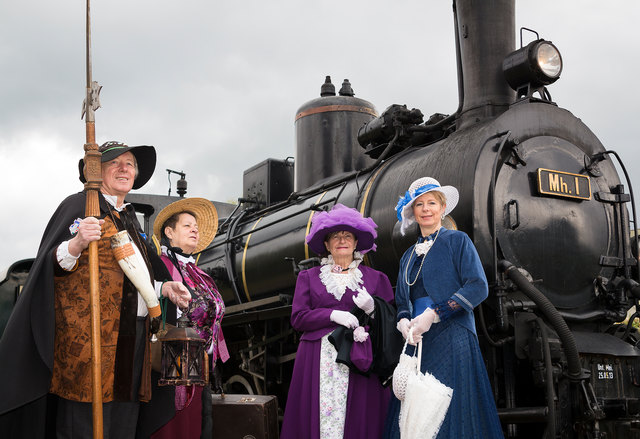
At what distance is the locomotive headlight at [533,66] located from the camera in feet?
15.3

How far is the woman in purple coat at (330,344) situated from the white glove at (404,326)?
23 cm

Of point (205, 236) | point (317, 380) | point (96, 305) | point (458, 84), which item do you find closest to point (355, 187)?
point (458, 84)

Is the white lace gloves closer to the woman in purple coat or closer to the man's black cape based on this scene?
the woman in purple coat

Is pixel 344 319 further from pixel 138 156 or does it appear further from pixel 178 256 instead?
pixel 138 156

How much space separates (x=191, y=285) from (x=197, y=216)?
56 cm

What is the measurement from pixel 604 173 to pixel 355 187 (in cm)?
186

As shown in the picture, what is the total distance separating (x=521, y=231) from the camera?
4.32 meters

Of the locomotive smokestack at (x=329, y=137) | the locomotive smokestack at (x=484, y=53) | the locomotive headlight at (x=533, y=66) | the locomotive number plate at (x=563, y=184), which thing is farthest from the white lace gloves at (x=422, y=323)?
the locomotive smokestack at (x=329, y=137)

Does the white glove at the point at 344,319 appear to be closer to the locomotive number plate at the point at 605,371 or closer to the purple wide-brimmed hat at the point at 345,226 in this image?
the purple wide-brimmed hat at the point at 345,226

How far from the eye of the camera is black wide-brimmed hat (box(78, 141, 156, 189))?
10.5ft

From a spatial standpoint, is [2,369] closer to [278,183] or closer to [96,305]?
[96,305]

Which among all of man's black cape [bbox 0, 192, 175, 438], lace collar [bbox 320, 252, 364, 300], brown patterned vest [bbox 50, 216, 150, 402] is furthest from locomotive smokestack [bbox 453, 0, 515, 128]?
man's black cape [bbox 0, 192, 175, 438]

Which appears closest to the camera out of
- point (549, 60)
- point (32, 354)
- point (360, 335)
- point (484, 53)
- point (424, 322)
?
point (32, 354)

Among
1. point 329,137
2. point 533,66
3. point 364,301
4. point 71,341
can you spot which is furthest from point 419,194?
point 329,137
